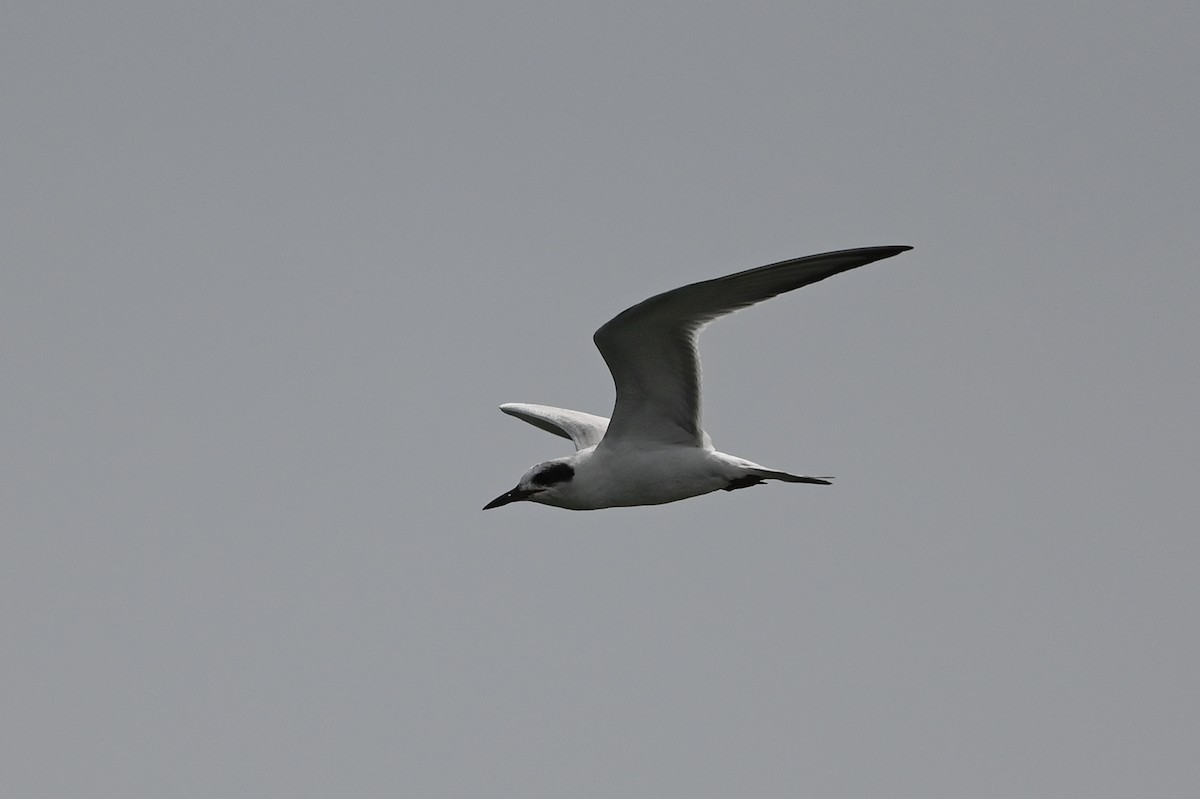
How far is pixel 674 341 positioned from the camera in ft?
40.6

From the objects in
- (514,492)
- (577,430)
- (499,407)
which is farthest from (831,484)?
(499,407)

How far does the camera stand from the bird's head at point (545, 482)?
13430mm

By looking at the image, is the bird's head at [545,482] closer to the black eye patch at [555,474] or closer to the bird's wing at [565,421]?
the black eye patch at [555,474]

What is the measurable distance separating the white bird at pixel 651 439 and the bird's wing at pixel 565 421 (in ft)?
5.80

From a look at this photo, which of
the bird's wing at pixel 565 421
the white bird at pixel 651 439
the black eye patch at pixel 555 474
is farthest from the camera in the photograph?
the bird's wing at pixel 565 421

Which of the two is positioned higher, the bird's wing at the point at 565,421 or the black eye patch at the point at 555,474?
the bird's wing at the point at 565,421

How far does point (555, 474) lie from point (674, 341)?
1983 mm

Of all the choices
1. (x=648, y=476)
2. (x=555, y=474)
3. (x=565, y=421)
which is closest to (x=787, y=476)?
(x=648, y=476)

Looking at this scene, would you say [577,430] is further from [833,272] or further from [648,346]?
[833,272]

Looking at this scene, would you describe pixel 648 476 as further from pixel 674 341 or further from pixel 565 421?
pixel 565 421

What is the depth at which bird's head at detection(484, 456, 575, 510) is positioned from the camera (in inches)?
529

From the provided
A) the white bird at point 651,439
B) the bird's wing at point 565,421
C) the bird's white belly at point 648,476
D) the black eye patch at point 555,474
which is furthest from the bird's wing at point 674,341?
the bird's wing at point 565,421

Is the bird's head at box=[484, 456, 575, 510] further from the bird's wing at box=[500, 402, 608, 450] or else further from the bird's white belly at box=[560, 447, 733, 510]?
the bird's wing at box=[500, 402, 608, 450]

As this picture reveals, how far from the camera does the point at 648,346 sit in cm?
1241
